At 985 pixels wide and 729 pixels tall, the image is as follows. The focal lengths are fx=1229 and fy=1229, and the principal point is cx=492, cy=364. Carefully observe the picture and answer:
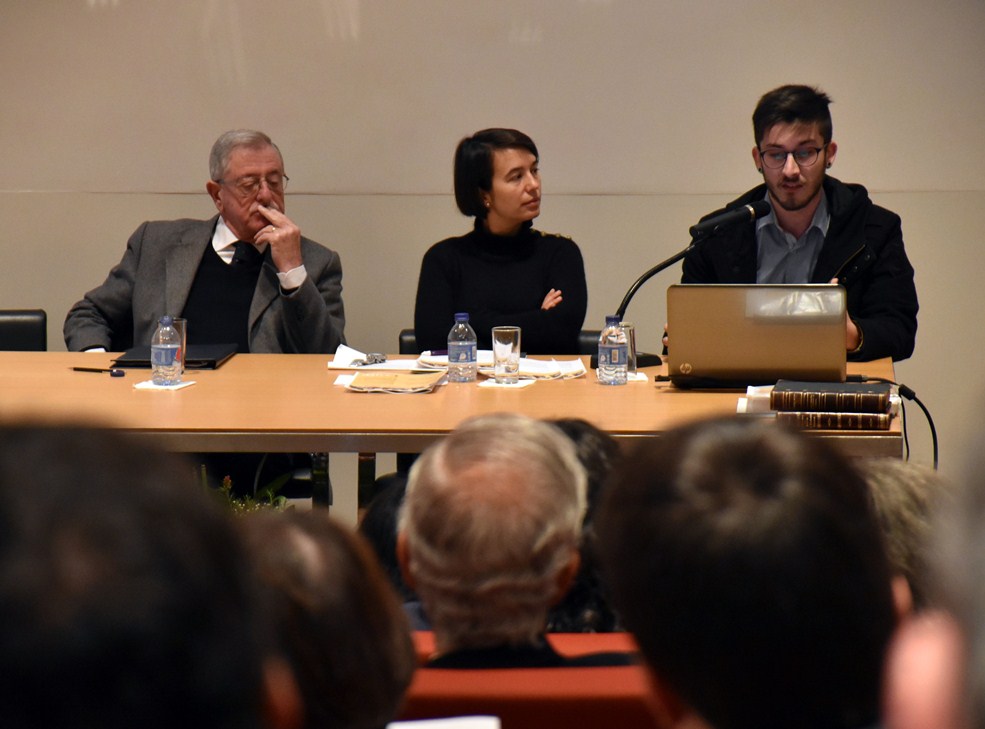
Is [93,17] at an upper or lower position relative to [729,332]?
upper

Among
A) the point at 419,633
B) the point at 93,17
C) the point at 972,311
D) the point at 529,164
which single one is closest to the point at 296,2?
the point at 93,17

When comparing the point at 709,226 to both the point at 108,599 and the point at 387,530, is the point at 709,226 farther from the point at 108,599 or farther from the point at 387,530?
the point at 108,599

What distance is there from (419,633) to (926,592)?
0.51 meters

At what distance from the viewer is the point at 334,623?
0.88m

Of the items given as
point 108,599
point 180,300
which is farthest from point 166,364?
point 108,599

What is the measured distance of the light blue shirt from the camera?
11.9 feet

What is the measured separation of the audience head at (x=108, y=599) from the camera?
1.56 ft

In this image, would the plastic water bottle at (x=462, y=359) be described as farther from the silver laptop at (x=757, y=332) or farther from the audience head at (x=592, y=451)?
the audience head at (x=592, y=451)

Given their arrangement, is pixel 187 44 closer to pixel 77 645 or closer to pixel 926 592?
pixel 926 592

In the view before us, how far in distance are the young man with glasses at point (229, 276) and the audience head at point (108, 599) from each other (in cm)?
320

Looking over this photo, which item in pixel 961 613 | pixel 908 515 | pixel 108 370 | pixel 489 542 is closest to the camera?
pixel 961 613

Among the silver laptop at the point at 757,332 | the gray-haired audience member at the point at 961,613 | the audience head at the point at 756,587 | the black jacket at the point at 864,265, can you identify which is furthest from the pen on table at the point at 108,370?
the gray-haired audience member at the point at 961,613

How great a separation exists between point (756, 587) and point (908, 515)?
1.95 feet

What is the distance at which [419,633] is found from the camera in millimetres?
1243
